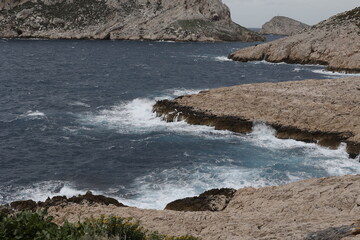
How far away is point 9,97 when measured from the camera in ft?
192

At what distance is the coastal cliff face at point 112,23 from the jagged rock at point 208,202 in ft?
542

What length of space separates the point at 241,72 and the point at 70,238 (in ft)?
256

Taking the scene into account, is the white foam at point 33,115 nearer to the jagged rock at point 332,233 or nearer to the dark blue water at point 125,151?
the dark blue water at point 125,151

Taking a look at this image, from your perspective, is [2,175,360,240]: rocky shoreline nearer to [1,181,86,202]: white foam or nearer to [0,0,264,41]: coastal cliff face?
[1,181,86,202]: white foam

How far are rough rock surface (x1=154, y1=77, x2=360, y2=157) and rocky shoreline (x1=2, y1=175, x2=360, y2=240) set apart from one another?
16.4 metres

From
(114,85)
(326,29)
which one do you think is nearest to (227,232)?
(114,85)

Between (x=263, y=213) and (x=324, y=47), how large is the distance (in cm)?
8646

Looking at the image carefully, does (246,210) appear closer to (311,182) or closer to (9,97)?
(311,182)

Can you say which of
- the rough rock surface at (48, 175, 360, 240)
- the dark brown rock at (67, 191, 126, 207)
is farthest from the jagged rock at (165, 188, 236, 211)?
the dark brown rock at (67, 191, 126, 207)

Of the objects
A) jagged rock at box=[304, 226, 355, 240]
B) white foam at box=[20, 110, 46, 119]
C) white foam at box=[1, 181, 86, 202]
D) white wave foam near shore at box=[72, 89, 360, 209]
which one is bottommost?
white foam at box=[1, 181, 86, 202]

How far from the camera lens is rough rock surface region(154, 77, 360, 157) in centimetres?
3784

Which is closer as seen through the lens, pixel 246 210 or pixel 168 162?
pixel 246 210

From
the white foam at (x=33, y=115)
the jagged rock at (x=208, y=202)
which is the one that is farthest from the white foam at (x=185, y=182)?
the white foam at (x=33, y=115)

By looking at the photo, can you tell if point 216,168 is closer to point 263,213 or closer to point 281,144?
point 281,144
